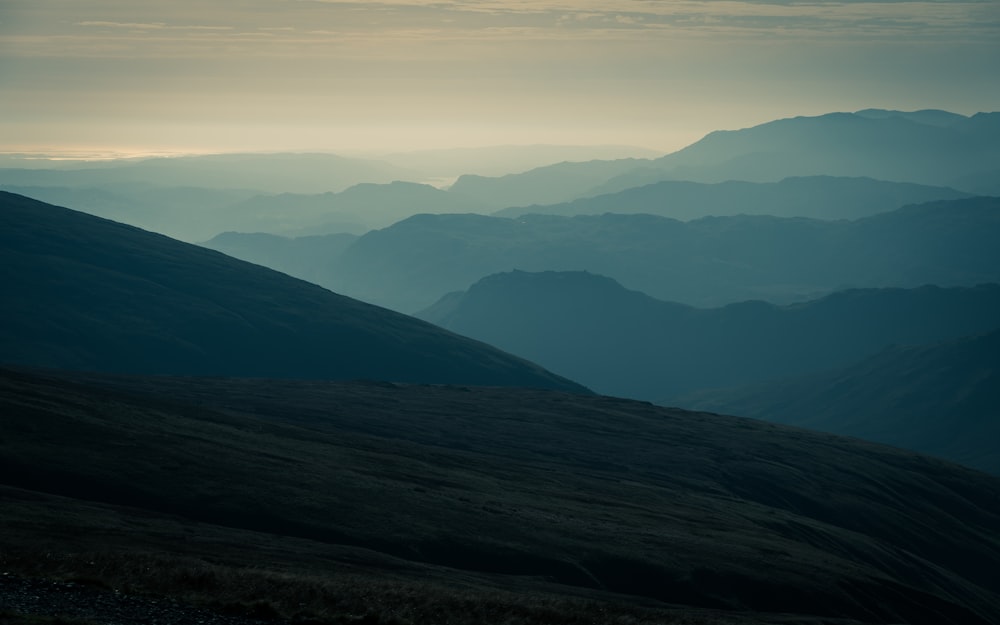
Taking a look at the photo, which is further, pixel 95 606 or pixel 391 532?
pixel 391 532

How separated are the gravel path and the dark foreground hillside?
143 centimetres

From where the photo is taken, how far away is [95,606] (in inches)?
1304

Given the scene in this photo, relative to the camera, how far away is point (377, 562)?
238 feet

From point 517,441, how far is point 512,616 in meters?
143

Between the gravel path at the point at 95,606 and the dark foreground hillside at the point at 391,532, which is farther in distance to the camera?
the dark foreground hillside at the point at 391,532

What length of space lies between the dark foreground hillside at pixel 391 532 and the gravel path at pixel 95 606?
1.43 meters

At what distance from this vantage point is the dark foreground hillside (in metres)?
43.1

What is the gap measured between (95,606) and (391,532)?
5556 centimetres

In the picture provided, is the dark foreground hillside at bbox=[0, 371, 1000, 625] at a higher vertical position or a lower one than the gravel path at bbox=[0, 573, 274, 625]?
lower

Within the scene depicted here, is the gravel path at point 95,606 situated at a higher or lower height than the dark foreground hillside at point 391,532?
higher

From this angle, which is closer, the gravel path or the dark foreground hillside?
the gravel path

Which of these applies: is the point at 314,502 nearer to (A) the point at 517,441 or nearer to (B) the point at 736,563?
(B) the point at 736,563

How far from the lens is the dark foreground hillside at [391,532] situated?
141ft

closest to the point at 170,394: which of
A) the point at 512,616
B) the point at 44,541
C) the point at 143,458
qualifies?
the point at 143,458
